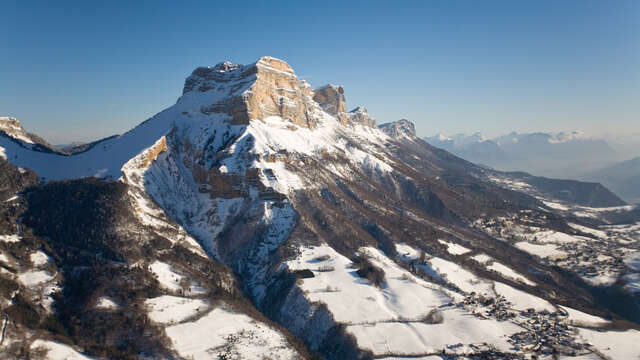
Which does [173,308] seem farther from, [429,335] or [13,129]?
[13,129]

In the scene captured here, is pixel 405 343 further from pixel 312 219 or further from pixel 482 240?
pixel 482 240

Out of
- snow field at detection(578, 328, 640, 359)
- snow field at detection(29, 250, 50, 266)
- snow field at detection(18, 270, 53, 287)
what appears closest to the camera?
snow field at detection(18, 270, 53, 287)

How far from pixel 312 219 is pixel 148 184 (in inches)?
2758

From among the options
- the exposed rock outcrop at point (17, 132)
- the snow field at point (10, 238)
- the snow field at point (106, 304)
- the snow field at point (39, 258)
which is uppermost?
the exposed rock outcrop at point (17, 132)

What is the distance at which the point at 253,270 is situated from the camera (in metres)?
140

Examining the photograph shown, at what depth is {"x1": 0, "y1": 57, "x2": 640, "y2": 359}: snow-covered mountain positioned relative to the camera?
304 ft

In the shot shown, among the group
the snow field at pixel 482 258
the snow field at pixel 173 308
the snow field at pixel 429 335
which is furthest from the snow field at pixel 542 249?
the snow field at pixel 173 308

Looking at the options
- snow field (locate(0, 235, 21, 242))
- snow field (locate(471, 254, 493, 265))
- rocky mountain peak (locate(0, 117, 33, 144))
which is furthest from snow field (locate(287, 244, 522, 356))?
rocky mountain peak (locate(0, 117, 33, 144))

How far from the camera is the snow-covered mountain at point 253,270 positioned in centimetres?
9275

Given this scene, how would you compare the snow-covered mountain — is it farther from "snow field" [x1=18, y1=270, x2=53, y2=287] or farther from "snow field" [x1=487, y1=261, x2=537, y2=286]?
"snow field" [x1=487, y1=261, x2=537, y2=286]

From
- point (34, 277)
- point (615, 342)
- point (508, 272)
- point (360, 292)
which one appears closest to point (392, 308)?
point (360, 292)

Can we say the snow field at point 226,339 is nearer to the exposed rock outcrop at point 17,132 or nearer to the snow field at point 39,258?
the snow field at point 39,258

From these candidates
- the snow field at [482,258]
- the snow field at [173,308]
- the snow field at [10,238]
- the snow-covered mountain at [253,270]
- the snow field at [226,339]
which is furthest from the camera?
the snow field at [482,258]

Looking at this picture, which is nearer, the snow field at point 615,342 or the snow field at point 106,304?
the snow field at point 106,304
